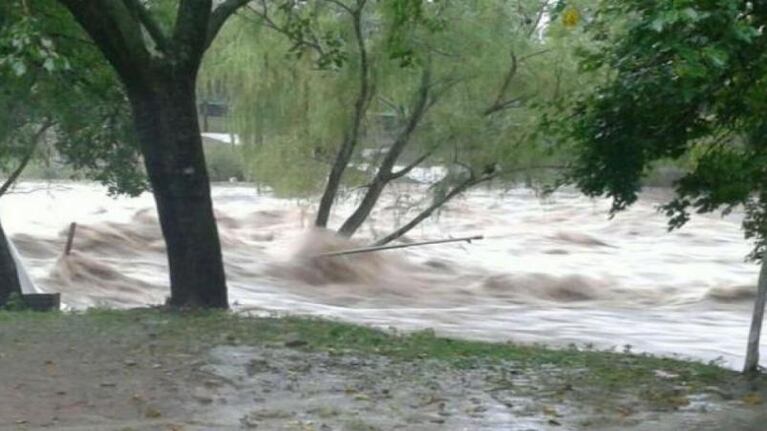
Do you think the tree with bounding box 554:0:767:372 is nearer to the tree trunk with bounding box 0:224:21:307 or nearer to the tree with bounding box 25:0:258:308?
the tree with bounding box 25:0:258:308

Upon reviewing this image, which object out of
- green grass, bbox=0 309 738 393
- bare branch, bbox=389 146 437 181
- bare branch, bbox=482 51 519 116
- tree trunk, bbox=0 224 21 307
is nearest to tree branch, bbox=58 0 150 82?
green grass, bbox=0 309 738 393

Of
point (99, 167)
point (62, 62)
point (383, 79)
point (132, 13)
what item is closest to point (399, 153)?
point (383, 79)

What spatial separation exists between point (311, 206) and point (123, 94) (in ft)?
58.3

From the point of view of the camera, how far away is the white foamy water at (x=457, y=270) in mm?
29578

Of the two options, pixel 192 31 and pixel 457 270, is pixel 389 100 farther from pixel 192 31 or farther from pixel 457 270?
pixel 192 31

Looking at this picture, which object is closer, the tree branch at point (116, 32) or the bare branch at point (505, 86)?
the tree branch at point (116, 32)

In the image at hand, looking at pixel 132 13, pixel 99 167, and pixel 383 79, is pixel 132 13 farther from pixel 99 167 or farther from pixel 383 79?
pixel 383 79

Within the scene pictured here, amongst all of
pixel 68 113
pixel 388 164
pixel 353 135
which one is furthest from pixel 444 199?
pixel 68 113

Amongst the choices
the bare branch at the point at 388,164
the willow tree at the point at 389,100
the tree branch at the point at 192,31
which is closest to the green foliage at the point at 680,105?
the tree branch at the point at 192,31

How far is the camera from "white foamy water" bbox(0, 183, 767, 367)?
29578mm

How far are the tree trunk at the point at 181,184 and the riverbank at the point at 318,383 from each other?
123 cm

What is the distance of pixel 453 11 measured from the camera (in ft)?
96.7

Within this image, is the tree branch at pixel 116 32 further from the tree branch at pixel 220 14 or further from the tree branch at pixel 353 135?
the tree branch at pixel 353 135

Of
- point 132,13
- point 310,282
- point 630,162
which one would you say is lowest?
point 310,282
